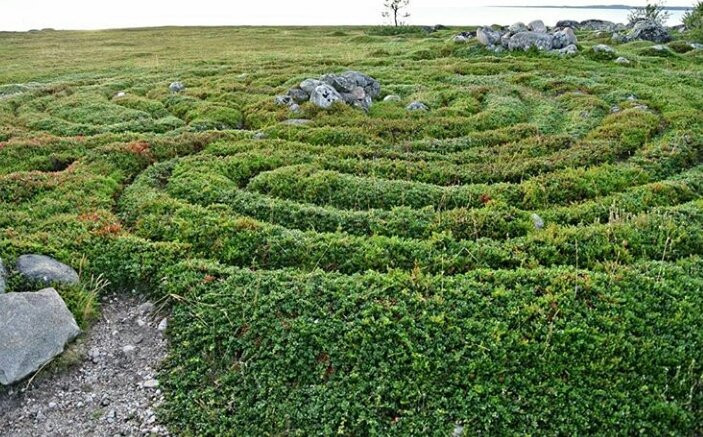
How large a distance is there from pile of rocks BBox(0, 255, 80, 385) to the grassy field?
45.2 inches

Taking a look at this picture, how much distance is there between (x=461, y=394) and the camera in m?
11.7

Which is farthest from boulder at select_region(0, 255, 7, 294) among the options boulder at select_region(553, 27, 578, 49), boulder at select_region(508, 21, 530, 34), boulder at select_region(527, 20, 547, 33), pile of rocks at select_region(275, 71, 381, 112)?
boulder at select_region(527, 20, 547, 33)

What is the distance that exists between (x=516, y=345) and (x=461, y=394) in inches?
72.4

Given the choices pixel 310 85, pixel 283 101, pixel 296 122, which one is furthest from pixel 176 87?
pixel 296 122

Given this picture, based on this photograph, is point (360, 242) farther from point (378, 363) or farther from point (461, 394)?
point (461, 394)

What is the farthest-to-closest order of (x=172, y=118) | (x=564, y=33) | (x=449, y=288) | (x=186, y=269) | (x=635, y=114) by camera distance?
1. (x=564, y=33)
2. (x=172, y=118)
3. (x=635, y=114)
4. (x=186, y=269)
5. (x=449, y=288)

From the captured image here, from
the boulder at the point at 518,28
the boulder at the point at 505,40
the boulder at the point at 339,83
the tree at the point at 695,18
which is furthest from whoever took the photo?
the tree at the point at 695,18

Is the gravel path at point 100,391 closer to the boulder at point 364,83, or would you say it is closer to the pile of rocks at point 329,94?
the pile of rocks at point 329,94

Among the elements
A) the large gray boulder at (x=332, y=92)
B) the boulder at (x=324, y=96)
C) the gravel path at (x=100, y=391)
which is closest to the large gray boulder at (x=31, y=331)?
the gravel path at (x=100, y=391)

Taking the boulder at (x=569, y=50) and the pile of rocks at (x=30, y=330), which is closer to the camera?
the pile of rocks at (x=30, y=330)

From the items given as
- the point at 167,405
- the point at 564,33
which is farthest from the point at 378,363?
the point at 564,33

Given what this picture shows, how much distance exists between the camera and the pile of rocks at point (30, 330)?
12734 millimetres

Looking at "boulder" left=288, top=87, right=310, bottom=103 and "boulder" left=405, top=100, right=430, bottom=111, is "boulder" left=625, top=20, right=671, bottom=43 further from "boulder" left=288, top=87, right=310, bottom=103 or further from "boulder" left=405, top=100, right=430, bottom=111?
"boulder" left=288, top=87, right=310, bottom=103

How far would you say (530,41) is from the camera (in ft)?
194
